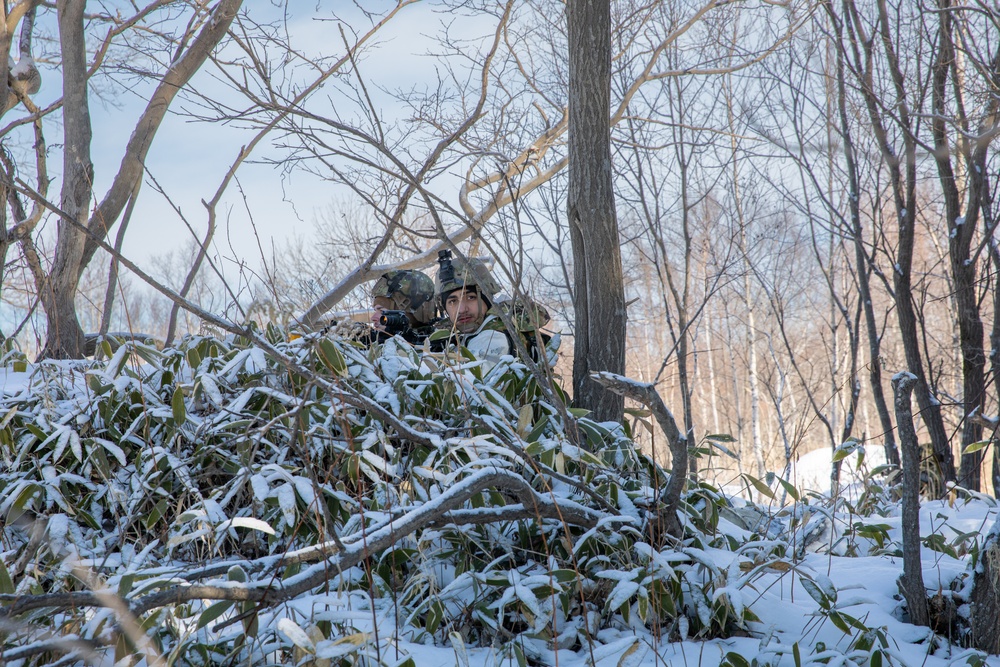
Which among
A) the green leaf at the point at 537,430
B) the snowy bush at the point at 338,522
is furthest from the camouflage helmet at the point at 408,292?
the green leaf at the point at 537,430

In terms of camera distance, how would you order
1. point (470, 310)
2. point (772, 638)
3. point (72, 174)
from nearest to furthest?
point (772, 638), point (470, 310), point (72, 174)

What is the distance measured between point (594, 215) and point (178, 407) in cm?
162

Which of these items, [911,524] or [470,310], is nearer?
[911,524]

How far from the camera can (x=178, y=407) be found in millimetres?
2232

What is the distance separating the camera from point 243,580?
145cm

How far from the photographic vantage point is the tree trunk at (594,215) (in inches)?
99.5

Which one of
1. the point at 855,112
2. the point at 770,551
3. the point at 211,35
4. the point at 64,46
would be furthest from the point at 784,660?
the point at 64,46

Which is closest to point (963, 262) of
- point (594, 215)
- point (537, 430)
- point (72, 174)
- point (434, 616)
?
point (594, 215)

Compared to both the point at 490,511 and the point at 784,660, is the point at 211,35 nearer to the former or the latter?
the point at 490,511

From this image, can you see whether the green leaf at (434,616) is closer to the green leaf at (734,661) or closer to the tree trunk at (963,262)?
the green leaf at (734,661)

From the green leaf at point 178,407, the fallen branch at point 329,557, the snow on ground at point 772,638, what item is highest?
the green leaf at point 178,407

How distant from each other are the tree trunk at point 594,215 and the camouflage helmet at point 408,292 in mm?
1674

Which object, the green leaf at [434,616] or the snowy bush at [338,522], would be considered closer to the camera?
the snowy bush at [338,522]

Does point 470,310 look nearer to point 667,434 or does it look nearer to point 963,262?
point 667,434
